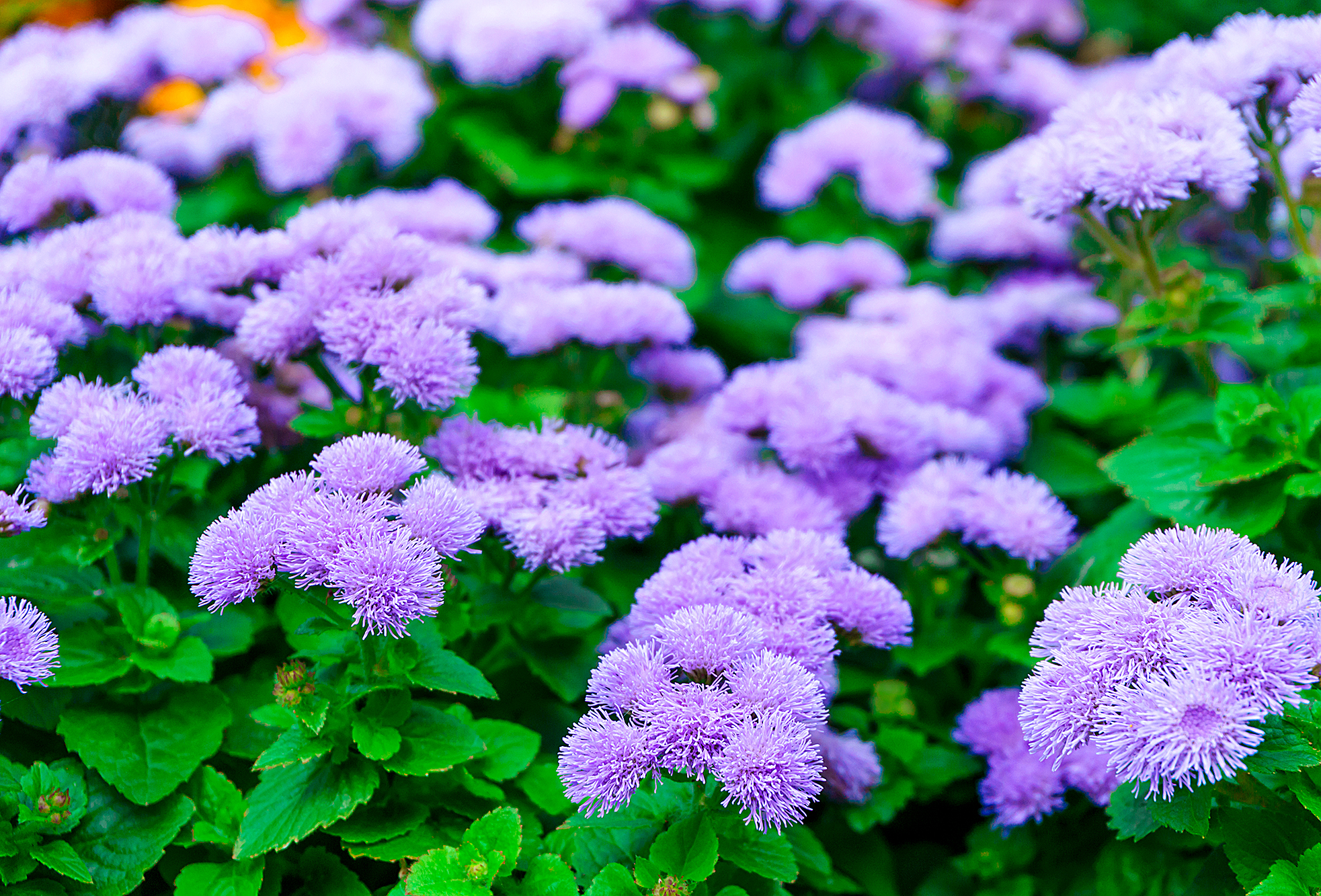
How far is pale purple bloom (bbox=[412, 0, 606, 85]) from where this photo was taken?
3627 millimetres

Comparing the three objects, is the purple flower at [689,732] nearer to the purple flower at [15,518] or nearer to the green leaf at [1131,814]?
the green leaf at [1131,814]

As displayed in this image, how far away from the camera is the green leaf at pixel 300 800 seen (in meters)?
1.62

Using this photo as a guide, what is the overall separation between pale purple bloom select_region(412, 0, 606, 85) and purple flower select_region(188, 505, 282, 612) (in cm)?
253

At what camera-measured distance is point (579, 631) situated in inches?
87.5

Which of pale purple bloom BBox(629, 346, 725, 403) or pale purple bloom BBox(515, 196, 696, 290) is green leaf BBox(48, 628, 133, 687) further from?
pale purple bloom BBox(515, 196, 696, 290)

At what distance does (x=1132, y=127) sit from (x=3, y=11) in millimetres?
4463

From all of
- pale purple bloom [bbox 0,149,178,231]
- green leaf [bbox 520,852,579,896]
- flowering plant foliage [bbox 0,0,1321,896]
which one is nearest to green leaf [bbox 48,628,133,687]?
flowering plant foliage [bbox 0,0,1321,896]

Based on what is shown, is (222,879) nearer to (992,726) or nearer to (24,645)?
(24,645)

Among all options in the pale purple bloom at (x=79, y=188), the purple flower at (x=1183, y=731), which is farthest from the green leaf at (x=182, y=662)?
the purple flower at (x=1183, y=731)

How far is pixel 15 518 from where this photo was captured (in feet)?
5.78

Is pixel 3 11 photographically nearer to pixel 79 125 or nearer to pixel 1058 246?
pixel 79 125

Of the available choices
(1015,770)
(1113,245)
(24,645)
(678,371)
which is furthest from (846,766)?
(24,645)

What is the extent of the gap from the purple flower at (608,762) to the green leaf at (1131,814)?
2.38ft

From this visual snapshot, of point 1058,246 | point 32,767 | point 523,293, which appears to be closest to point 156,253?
point 523,293
